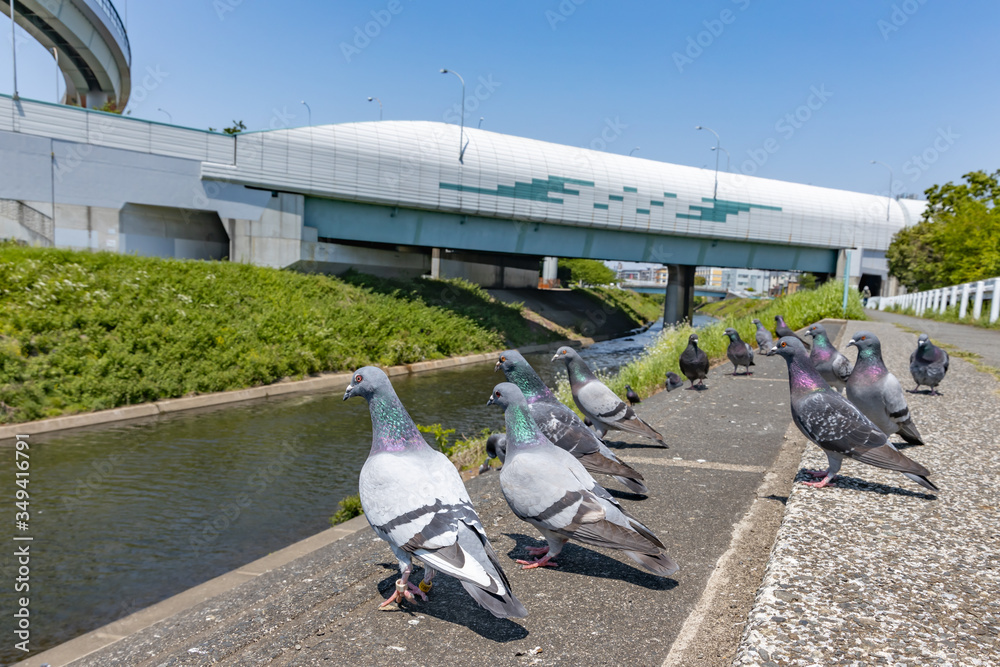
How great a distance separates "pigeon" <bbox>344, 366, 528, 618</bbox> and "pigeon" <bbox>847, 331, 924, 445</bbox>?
3622mm

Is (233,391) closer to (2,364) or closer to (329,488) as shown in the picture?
(2,364)

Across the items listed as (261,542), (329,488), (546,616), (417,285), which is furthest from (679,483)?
(417,285)

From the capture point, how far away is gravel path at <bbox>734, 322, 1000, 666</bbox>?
2.35m

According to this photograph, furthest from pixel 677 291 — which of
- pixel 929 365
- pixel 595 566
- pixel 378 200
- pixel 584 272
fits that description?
pixel 595 566

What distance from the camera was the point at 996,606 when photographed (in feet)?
8.49

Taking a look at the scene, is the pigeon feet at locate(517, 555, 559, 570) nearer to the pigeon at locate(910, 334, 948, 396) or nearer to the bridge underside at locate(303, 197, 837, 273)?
the pigeon at locate(910, 334, 948, 396)

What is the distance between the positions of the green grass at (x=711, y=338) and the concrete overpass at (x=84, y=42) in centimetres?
2925

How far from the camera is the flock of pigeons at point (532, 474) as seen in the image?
288 cm

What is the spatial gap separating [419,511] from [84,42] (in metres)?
38.5

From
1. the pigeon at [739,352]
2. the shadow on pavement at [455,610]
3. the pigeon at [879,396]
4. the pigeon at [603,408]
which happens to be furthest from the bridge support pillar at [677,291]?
the shadow on pavement at [455,610]

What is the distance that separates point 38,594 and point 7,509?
284cm

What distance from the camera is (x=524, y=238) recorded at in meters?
33.6

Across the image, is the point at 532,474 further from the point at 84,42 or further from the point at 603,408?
the point at 84,42

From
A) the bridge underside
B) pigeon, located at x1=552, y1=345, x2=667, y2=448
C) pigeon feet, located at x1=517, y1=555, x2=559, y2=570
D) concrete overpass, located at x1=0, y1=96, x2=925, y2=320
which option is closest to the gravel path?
pigeon feet, located at x1=517, y1=555, x2=559, y2=570
